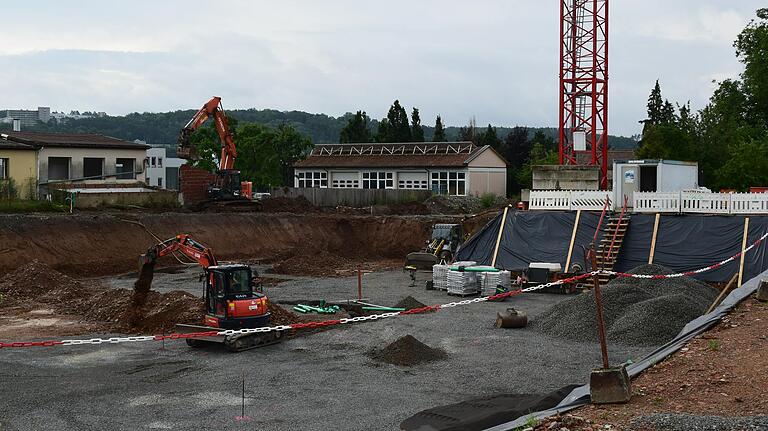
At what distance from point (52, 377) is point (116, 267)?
862 inches

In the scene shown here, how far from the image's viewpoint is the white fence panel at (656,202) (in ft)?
112

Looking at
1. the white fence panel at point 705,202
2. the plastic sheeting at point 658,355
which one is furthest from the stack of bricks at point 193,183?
the plastic sheeting at point 658,355

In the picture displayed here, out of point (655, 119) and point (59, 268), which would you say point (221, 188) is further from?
point (655, 119)

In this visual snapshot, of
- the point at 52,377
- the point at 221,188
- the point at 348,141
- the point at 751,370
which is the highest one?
the point at 348,141

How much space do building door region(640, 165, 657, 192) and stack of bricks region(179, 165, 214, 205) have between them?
2733 centimetres

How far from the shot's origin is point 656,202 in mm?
34656

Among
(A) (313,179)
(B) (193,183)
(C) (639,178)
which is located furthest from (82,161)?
(C) (639,178)

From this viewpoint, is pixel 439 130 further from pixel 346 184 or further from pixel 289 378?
pixel 289 378

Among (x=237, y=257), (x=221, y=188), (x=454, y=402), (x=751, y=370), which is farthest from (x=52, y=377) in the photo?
(x=221, y=188)

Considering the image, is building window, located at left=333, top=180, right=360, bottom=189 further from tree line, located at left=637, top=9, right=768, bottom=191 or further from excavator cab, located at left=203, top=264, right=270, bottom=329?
excavator cab, located at left=203, top=264, right=270, bottom=329

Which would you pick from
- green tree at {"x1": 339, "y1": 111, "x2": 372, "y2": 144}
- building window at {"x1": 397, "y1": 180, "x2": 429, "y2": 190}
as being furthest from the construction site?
green tree at {"x1": 339, "y1": 111, "x2": 372, "y2": 144}

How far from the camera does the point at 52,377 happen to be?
1883 cm

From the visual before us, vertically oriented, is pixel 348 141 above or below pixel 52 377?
above

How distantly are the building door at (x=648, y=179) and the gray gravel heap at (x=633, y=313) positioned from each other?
34.9ft
